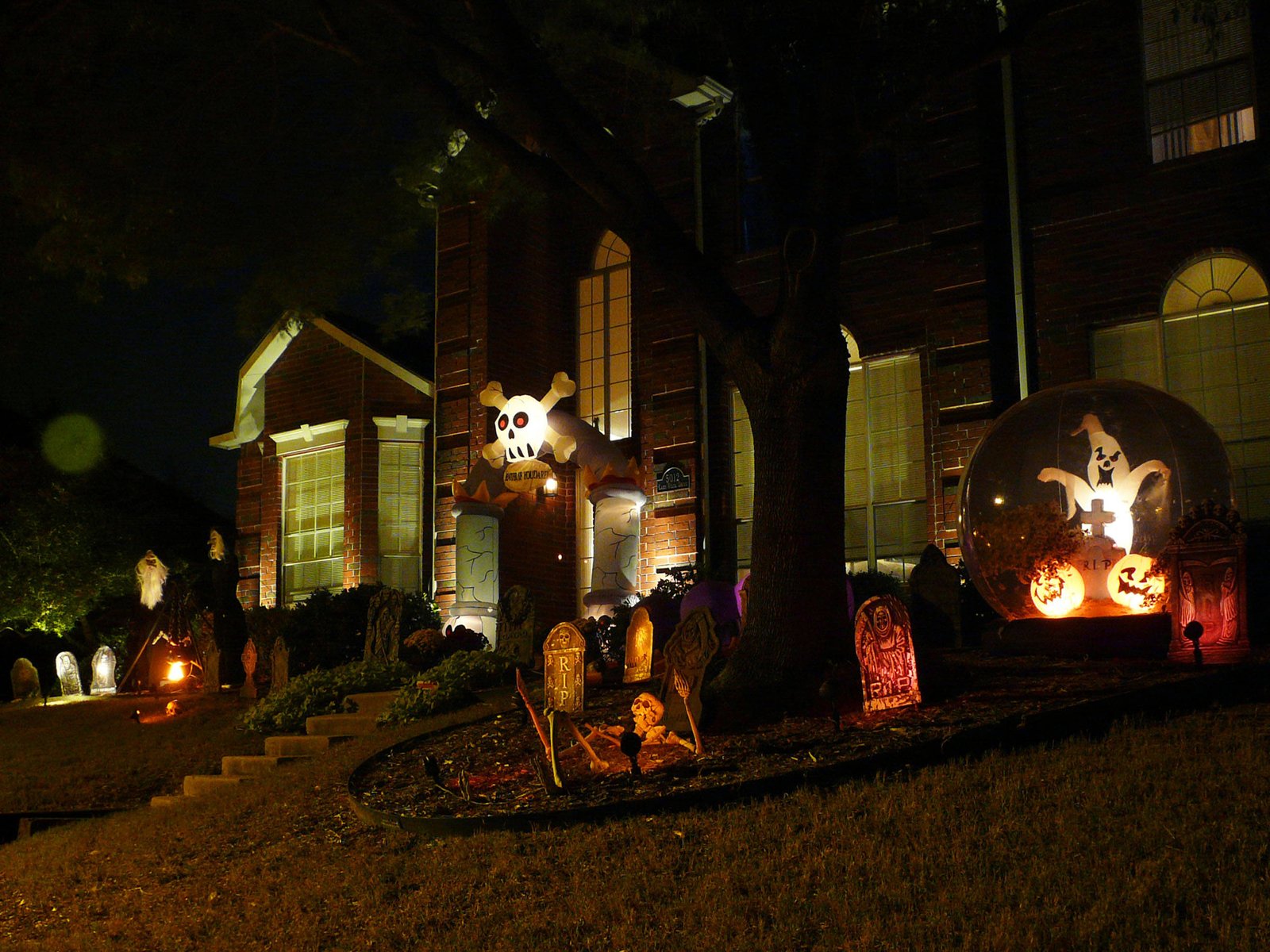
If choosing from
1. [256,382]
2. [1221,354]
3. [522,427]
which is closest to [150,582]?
[256,382]

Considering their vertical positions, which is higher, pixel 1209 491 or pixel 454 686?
pixel 1209 491

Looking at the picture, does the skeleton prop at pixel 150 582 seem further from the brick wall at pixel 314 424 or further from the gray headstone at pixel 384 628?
the gray headstone at pixel 384 628

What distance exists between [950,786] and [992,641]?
4.67 metres

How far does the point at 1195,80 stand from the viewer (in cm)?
1526

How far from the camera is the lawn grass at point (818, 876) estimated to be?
514 cm

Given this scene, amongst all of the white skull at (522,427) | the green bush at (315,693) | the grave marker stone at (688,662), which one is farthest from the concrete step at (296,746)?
the white skull at (522,427)

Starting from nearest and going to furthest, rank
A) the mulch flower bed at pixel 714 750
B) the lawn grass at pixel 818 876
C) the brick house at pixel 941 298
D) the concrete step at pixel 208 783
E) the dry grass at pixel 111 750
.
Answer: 1. the lawn grass at pixel 818 876
2. the mulch flower bed at pixel 714 750
3. the concrete step at pixel 208 783
4. the dry grass at pixel 111 750
5. the brick house at pixel 941 298

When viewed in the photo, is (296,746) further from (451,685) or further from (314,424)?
(314,424)

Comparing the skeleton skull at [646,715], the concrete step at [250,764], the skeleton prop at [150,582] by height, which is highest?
the skeleton prop at [150,582]

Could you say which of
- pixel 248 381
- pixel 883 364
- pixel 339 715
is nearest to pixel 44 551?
pixel 248 381

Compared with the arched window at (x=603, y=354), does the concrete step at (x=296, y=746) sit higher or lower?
lower

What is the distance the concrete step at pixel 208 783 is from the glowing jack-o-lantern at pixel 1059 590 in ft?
24.4

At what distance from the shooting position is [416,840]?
804 cm

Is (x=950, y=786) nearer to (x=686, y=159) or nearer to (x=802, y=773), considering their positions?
(x=802, y=773)
